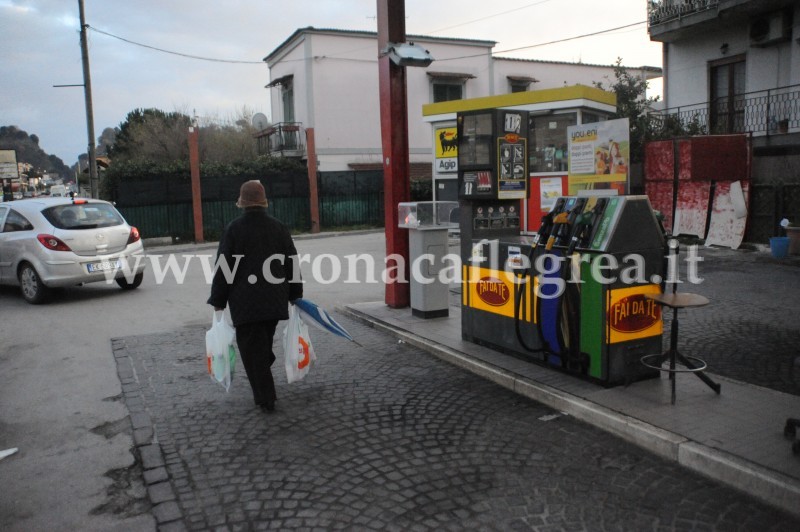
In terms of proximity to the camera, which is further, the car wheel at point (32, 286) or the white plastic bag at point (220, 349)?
the car wheel at point (32, 286)

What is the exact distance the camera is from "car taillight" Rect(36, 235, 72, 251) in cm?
1004

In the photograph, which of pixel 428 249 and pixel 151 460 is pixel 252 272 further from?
pixel 428 249

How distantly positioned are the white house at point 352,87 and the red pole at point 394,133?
61.8 ft

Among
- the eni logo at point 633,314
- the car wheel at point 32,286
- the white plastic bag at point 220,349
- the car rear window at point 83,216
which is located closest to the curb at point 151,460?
the white plastic bag at point 220,349

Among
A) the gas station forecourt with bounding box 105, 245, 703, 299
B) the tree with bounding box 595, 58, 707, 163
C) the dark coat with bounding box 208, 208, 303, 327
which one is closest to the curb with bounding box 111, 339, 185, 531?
the dark coat with bounding box 208, 208, 303, 327

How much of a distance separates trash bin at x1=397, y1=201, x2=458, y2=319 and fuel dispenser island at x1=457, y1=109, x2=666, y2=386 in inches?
49.0

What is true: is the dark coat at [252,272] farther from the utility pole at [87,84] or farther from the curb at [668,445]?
the utility pole at [87,84]

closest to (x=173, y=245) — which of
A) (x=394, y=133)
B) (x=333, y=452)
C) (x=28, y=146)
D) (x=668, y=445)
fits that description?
(x=394, y=133)

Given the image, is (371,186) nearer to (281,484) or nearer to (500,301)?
(500,301)

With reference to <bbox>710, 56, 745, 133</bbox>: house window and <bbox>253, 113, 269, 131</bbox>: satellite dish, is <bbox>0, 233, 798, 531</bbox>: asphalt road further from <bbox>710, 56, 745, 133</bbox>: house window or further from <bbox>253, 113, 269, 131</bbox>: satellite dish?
<bbox>253, 113, 269, 131</bbox>: satellite dish

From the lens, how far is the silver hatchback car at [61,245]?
1008 cm

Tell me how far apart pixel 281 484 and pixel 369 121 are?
2612 centimetres

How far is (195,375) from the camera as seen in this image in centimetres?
627

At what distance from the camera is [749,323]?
7.71 meters
